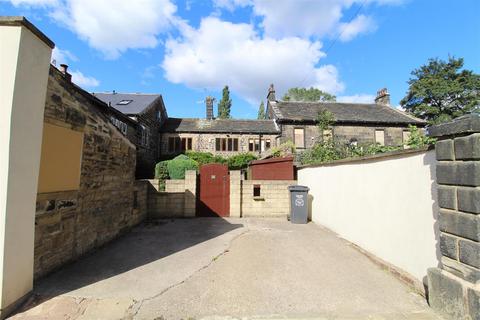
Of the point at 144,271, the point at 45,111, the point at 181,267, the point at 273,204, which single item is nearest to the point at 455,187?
the point at 181,267

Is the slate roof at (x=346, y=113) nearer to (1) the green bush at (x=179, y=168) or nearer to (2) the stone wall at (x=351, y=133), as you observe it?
(2) the stone wall at (x=351, y=133)

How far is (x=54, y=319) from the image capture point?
3.29 meters

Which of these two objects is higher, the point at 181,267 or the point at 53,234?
the point at 53,234

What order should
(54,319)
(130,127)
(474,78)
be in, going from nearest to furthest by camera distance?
(54,319), (130,127), (474,78)

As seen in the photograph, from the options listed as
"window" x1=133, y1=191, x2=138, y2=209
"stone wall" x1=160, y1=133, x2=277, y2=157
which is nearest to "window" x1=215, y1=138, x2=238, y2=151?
"stone wall" x1=160, y1=133, x2=277, y2=157

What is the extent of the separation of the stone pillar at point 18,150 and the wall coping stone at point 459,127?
18.1ft

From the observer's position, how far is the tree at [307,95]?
4738 cm

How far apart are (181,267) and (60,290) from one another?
6.47 ft

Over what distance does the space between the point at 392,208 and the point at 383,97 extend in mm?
27135

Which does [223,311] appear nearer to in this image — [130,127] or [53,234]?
[53,234]

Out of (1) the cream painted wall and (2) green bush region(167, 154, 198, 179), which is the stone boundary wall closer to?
(1) the cream painted wall

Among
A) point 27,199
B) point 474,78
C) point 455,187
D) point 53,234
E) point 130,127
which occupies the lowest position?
point 53,234

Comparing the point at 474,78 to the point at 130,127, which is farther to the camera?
the point at 474,78

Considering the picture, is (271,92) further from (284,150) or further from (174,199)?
(174,199)
